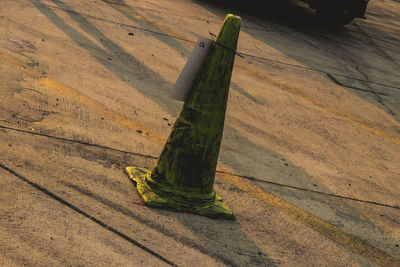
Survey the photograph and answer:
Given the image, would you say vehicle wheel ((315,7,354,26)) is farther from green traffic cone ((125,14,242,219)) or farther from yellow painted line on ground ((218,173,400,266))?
green traffic cone ((125,14,242,219))

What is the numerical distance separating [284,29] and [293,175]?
5615 mm

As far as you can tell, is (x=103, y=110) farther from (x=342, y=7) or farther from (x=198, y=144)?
(x=342, y=7)

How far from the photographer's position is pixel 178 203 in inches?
151

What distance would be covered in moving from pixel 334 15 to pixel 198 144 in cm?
784

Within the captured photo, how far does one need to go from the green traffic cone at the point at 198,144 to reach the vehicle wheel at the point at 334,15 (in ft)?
23.4

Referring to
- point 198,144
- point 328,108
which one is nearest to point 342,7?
point 328,108

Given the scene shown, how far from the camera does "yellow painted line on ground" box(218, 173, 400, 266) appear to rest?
3916 mm

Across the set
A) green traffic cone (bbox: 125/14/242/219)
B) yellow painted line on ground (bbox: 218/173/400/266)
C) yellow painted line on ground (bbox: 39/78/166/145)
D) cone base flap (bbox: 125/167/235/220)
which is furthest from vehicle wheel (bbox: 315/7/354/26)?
cone base flap (bbox: 125/167/235/220)

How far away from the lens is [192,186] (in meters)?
3.90

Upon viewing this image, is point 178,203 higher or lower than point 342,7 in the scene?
lower

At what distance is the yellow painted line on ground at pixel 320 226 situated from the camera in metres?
3.92

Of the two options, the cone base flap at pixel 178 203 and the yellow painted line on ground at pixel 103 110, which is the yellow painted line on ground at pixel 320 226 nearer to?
the cone base flap at pixel 178 203

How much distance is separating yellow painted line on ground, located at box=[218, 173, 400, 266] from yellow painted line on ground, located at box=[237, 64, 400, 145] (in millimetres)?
2380

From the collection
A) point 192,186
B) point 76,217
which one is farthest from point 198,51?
point 76,217
